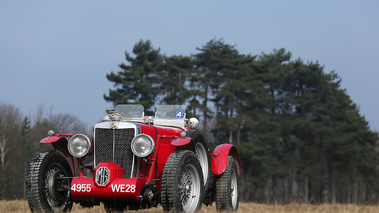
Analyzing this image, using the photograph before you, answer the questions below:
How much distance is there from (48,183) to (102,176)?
1362 millimetres

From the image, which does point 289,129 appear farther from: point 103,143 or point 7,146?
point 103,143

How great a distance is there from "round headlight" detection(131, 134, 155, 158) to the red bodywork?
240 millimetres

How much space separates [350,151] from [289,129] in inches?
270

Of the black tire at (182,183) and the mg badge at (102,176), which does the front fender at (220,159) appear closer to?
the black tire at (182,183)

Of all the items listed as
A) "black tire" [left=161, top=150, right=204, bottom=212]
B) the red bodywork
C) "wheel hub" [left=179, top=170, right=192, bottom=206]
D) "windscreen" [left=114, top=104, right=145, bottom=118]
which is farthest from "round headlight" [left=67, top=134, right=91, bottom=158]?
"windscreen" [left=114, top=104, right=145, bottom=118]

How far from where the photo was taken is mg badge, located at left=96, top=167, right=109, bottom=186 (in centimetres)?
876

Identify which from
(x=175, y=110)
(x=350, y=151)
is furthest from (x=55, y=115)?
(x=175, y=110)

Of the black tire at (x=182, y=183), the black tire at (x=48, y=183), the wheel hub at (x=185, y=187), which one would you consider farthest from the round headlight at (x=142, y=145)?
the black tire at (x=48, y=183)

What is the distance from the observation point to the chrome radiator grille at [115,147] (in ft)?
30.2

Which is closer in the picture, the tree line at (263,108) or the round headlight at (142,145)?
the round headlight at (142,145)

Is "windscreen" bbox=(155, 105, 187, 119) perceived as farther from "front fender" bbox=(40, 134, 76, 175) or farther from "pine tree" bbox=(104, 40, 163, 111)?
"pine tree" bbox=(104, 40, 163, 111)

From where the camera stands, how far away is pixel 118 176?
29.5 ft

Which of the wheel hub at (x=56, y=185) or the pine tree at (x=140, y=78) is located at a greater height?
the pine tree at (x=140, y=78)

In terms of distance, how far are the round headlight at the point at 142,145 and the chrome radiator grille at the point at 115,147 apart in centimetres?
24
